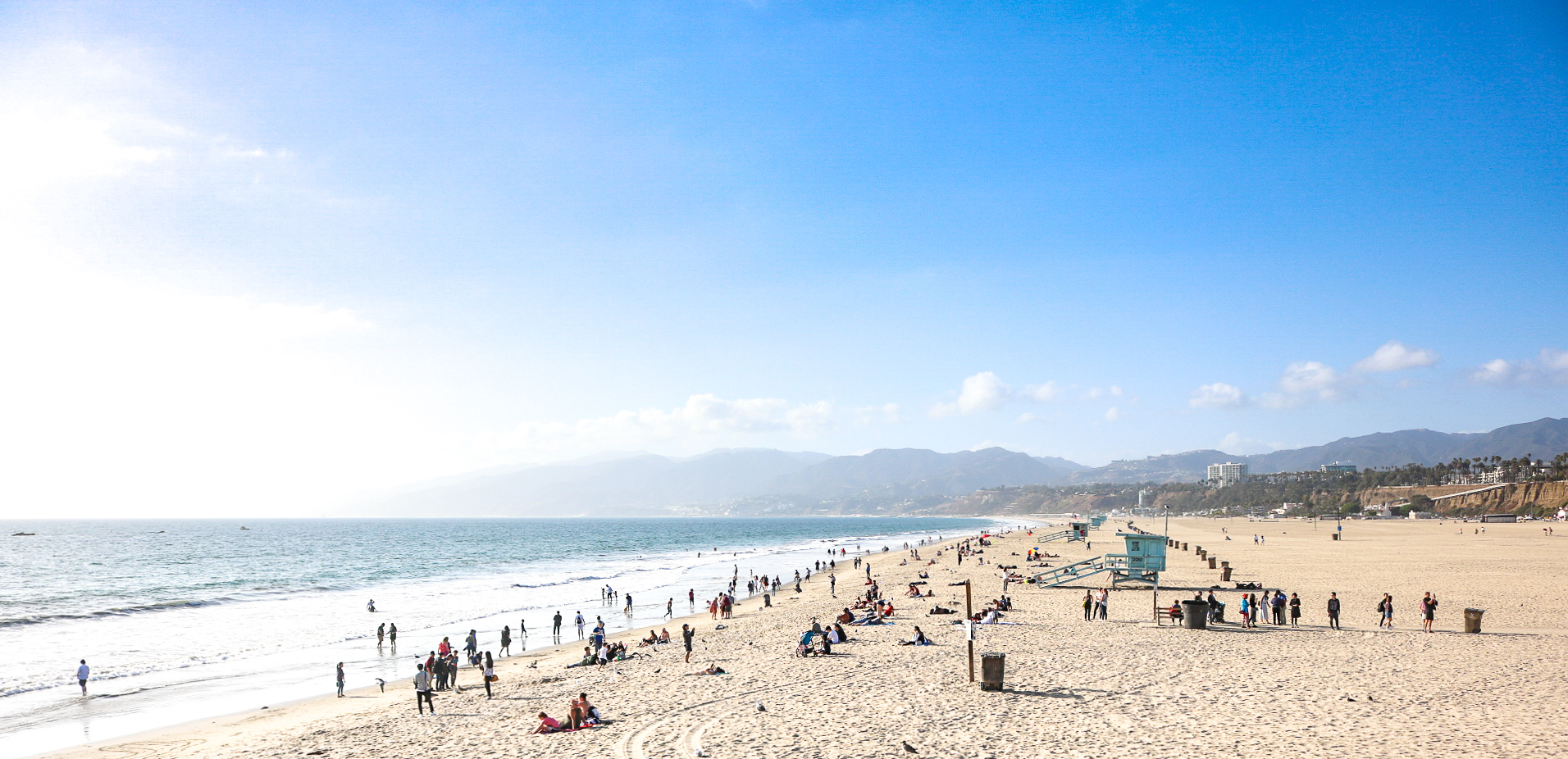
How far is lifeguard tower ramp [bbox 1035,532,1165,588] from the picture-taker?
3331 centimetres

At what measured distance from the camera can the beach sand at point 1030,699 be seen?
1296cm

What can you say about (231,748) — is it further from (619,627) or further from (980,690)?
(619,627)

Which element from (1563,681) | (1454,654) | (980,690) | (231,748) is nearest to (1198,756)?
(980,690)

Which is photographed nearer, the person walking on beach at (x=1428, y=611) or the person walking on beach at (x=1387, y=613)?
the person walking on beach at (x=1428, y=611)

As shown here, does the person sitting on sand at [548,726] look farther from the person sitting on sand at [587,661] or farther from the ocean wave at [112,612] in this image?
the ocean wave at [112,612]

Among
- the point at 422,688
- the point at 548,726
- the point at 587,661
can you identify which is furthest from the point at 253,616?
the point at 548,726

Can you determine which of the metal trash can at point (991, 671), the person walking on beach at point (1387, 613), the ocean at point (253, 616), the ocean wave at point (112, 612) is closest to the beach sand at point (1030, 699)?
the metal trash can at point (991, 671)

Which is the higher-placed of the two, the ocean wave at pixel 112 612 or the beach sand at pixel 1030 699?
the beach sand at pixel 1030 699

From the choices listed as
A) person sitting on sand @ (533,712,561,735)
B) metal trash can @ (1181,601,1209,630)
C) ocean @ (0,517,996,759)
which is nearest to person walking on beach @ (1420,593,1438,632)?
metal trash can @ (1181,601,1209,630)

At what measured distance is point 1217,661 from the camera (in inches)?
755

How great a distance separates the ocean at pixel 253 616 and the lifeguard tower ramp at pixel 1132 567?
61.4 feet

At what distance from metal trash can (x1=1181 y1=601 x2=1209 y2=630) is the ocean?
902 inches

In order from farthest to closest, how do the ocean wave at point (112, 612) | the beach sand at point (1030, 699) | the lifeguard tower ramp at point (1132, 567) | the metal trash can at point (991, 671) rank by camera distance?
the ocean wave at point (112, 612)
the lifeguard tower ramp at point (1132, 567)
the metal trash can at point (991, 671)
the beach sand at point (1030, 699)

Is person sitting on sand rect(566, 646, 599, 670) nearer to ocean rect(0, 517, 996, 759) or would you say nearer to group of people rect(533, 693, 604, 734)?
ocean rect(0, 517, 996, 759)
